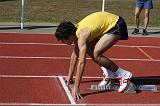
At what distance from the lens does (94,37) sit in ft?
25.8

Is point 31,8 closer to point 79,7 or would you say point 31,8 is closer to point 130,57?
point 79,7

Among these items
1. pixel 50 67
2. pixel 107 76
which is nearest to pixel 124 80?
pixel 107 76

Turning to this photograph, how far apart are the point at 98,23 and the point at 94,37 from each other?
0.77 ft

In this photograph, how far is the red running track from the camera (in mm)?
7844

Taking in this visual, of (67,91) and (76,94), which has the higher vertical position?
(76,94)

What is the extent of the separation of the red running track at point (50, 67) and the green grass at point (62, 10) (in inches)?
199

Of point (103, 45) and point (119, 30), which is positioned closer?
point (103, 45)

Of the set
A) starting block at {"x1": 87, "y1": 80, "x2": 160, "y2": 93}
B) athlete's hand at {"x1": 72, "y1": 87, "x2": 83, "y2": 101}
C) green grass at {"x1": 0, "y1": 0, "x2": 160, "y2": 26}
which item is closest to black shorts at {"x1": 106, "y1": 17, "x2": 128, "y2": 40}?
starting block at {"x1": 87, "y1": 80, "x2": 160, "y2": 93}

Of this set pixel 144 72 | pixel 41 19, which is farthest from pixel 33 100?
pixel 41 19

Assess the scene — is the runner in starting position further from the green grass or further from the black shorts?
the green grass

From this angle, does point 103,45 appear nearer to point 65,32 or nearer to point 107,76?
point 65,32

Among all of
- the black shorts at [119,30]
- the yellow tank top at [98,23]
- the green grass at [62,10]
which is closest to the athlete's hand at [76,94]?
the yellow tank top at [98,23]

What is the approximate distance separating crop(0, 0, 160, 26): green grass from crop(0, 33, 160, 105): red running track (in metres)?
5.05

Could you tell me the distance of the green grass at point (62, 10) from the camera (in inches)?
792
